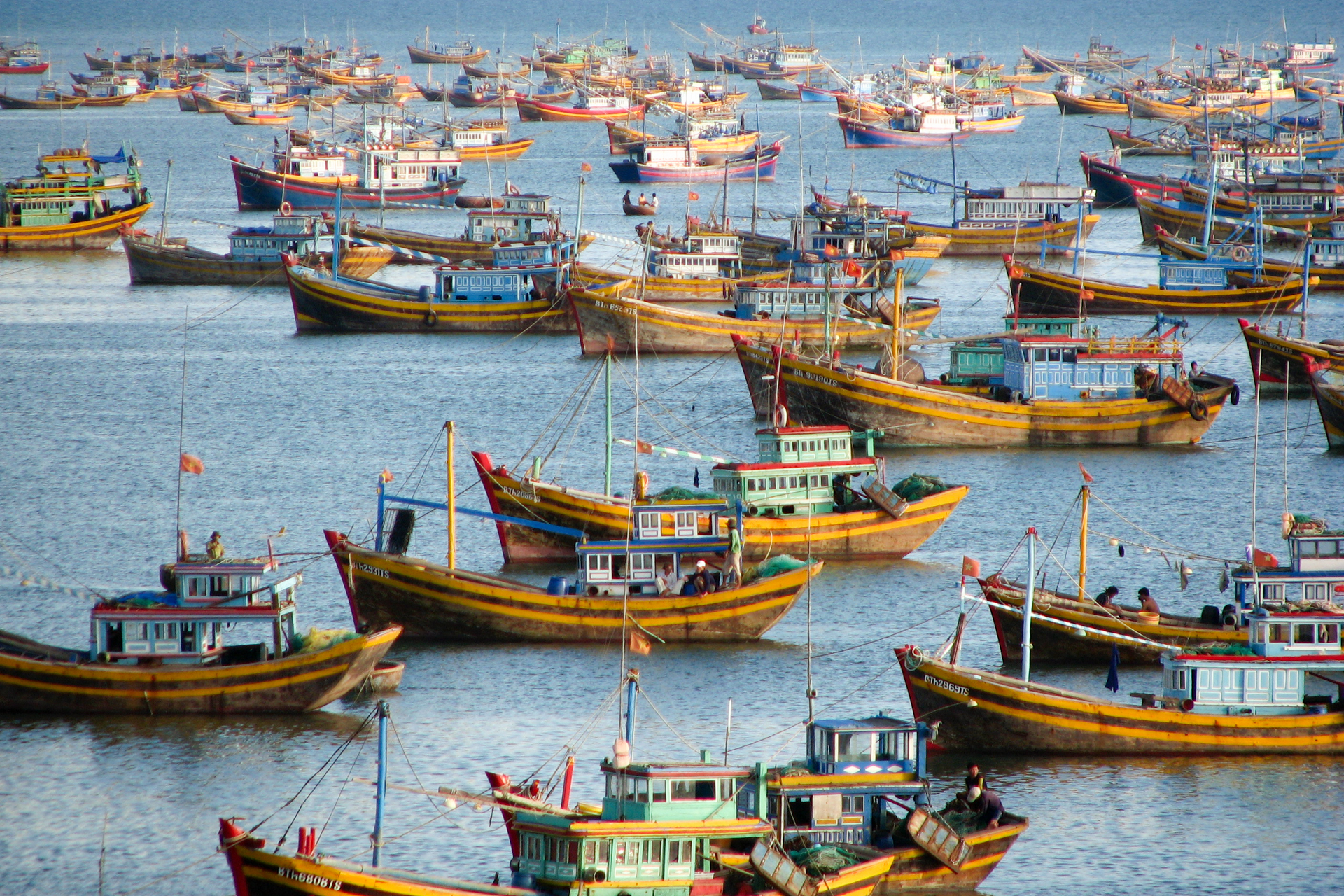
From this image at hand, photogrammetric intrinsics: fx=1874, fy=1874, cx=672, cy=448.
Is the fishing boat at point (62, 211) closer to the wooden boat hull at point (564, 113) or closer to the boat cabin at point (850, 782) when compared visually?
the boat cabin at point (850, 782)

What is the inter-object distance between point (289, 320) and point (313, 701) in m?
55.0

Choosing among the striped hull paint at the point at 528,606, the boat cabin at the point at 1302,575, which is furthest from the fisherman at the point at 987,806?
the striped hull paint at the point at 528,606

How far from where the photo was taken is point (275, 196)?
12094 cm

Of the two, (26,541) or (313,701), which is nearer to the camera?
(313,701)

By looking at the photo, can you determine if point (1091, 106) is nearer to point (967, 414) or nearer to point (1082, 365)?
point (1082, 365)

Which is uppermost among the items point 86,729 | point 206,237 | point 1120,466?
point 206,237

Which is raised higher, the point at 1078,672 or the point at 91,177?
the point at 91,177

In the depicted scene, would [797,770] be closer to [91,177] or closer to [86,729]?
[86,729]

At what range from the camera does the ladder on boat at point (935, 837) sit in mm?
27953

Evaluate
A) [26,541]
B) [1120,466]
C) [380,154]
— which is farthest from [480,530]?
[380,154]

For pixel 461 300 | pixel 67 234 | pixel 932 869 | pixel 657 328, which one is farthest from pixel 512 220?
pixel 932 869

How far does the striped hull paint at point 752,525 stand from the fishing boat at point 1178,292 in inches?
1293

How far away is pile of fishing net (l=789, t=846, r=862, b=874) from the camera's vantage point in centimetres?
2677

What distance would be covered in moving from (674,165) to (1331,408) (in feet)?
275
